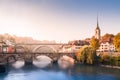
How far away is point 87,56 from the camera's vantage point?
31578 millimetres

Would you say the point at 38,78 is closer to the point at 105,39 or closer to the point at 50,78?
the point at 50,78

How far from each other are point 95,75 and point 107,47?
23.4 metres

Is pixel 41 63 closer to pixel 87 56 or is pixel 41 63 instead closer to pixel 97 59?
pixel 87 56

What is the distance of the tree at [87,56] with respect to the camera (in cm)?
3105

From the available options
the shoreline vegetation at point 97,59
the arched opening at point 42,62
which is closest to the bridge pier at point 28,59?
the arched opening at point 42,62

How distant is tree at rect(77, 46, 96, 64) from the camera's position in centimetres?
3105

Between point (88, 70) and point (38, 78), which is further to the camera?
point (88, 70)

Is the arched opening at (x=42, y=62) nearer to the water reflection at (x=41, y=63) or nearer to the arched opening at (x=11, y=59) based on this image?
the water reflection at (x=41, y=63)

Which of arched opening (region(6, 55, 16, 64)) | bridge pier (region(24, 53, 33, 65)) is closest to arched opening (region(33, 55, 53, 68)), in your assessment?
bridge pier (region(24, 53, 33, 65))

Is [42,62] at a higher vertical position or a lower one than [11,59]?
lower

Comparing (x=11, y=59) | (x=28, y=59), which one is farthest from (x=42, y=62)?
(x=28, y=59)

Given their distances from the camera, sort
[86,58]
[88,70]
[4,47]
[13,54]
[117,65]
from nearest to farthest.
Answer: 1. [88,70]
2. [117,65]
3. [86,58]
4. [13,54]
5. [4,47]

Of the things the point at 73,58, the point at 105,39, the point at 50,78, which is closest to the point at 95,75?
the point at 50,78

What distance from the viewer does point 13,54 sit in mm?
34375
